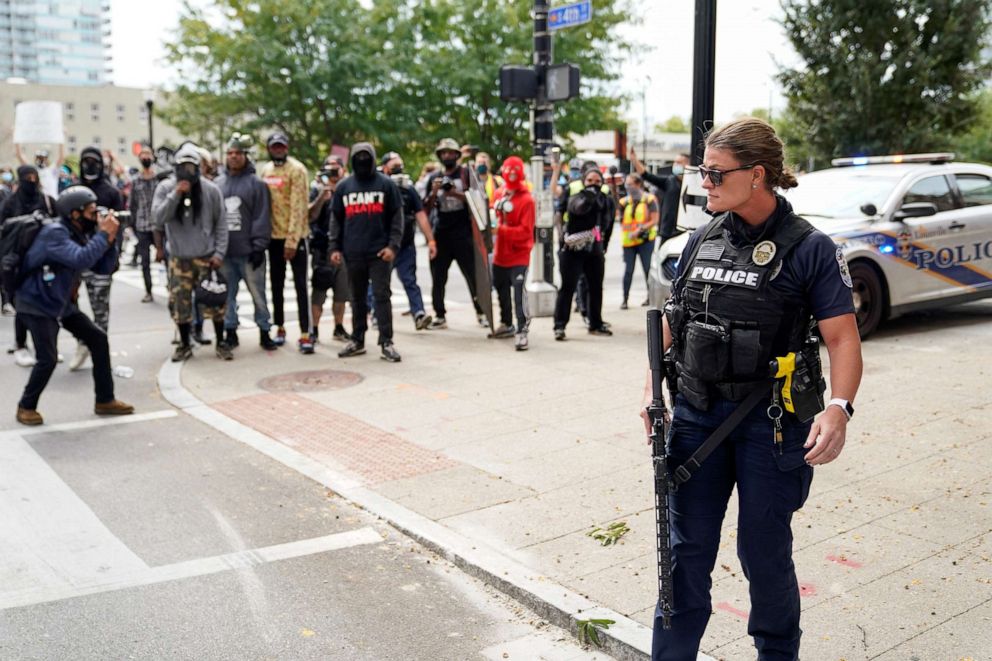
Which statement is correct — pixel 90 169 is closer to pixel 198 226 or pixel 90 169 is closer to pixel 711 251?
pixel 198 226

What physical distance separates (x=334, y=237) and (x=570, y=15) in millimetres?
4043

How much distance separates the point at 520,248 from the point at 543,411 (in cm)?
318

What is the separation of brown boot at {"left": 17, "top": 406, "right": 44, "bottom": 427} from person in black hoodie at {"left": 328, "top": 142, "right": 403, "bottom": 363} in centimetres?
317

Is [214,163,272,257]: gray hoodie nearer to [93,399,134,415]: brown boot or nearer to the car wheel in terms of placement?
[93,399,134,415]: brown boot

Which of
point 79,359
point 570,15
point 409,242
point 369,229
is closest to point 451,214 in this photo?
point 409,242

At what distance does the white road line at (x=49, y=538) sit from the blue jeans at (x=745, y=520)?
9.16 feet

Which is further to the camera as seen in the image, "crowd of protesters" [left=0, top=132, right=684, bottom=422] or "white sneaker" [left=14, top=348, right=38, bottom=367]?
"white sneaker" [left=14, top=348, right=38, bottom=367]

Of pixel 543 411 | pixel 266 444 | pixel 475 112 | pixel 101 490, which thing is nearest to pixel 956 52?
pixel 475 112

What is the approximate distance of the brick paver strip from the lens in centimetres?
640

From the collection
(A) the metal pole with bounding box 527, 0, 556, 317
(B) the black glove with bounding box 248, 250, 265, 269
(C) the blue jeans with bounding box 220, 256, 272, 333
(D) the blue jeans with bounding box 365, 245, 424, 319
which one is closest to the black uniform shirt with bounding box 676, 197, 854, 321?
(B) the black glove with bounding box 248, 250, 265, 269

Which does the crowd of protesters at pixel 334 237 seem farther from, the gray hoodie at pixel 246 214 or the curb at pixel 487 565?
the curb at pixel 487 565

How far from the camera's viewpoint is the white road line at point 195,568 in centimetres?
457

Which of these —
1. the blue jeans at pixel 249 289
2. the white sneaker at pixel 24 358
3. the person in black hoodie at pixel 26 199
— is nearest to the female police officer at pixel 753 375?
the blue jeans at pixel 249 289

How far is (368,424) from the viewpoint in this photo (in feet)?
24.5
